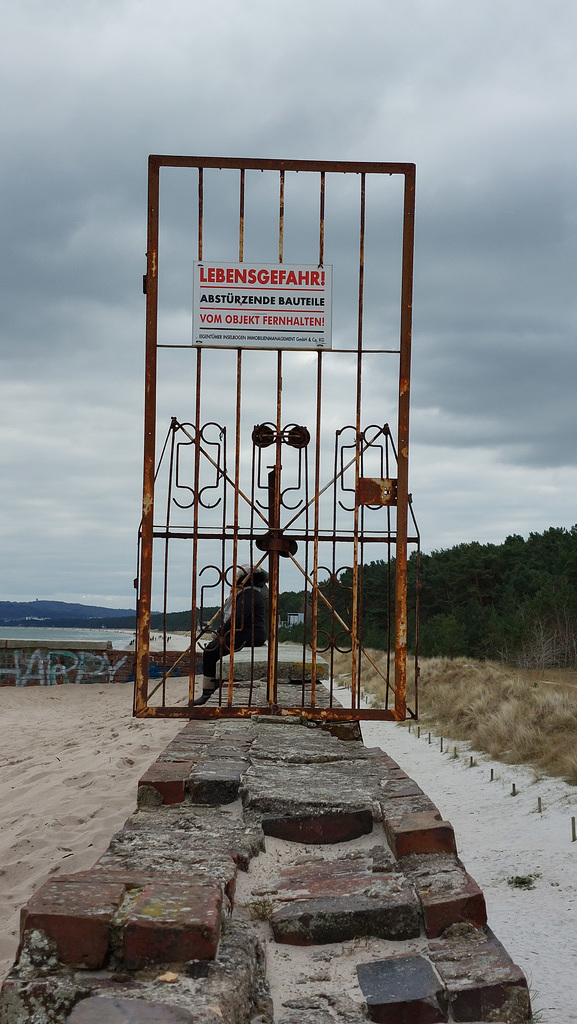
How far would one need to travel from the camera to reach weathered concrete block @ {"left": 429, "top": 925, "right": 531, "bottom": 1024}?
2027 millimetres

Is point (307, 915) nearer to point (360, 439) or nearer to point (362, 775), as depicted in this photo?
point (362, 775)

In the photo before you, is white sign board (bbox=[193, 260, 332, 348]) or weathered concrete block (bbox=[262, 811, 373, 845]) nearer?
weathered concrete block (bbox=[262, 811, 373, 845])

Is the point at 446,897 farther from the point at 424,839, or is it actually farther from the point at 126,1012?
the point at 126,1012

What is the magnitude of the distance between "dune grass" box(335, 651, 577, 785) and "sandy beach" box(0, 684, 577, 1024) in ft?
1.00

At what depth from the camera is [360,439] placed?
5.10m

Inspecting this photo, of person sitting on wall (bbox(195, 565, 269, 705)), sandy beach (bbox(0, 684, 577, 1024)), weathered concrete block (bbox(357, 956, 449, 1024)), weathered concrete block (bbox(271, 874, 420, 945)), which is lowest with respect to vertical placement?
sandy beach (bbox(0, 684, 577, 1024))

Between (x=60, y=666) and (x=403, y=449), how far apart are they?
42.4 ft

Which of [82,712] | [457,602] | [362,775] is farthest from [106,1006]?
[457,602]

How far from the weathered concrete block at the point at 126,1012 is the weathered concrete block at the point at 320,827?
4.65ft

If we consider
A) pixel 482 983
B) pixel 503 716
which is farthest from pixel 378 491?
pixel 503 716

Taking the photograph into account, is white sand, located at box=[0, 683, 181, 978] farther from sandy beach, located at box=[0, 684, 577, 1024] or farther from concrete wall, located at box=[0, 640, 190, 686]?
concrete wall, located at box=[0, 640, 190, 686]

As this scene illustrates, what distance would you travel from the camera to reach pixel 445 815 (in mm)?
7832

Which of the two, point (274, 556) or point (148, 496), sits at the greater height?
point (148, 496)

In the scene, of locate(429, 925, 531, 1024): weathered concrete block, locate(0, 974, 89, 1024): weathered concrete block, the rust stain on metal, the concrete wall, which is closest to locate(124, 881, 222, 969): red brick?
locate(0, 974, 89, 1024): weathered concrete block
